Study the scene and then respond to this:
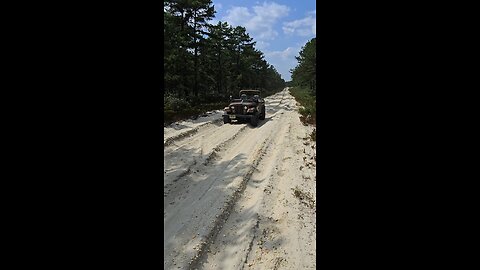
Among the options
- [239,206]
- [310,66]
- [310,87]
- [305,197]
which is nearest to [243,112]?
[305,197]

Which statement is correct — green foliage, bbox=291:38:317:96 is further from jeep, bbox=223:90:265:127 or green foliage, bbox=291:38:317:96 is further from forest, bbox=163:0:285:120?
jeep, bbox=223:90:265:127

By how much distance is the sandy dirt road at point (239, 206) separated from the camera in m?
3.98

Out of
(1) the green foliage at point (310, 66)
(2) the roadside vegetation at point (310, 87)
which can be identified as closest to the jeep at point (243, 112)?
(2) the roadside vegetation at point (310, 87)

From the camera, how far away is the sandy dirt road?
13.1 feet

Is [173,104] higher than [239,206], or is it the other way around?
[173,104]

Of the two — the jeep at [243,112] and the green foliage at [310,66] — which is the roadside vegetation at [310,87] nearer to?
the green foliage at [310,66]

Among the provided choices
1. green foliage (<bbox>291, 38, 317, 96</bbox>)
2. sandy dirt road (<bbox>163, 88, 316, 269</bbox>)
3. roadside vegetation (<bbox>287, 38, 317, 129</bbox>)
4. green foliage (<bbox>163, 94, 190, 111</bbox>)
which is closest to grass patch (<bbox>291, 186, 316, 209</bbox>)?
sandy dirt road (<bbox>163, 88, 316, 269</bbox>)

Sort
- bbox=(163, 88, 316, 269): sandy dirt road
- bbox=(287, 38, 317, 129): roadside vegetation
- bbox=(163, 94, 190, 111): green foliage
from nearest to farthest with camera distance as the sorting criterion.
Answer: bbox=(163, 88, 316, 269): sandy dirt road
bbox=(287, 38, 317, 129): roadside vegetation
bbox=(163, 94, 190, 111): green foliage

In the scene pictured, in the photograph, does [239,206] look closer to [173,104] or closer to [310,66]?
[173,104]

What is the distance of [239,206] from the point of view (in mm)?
5508
